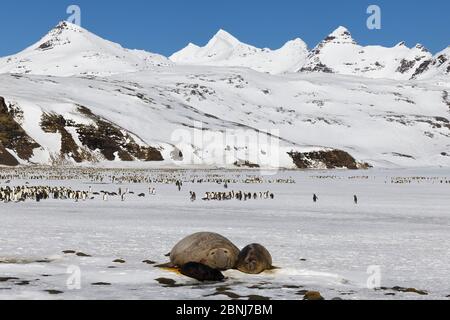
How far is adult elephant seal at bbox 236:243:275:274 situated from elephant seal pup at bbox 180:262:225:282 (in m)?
1.03

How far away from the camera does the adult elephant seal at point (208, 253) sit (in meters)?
16.0

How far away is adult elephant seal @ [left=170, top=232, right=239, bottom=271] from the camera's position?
16.0m

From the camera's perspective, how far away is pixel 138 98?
185 metres

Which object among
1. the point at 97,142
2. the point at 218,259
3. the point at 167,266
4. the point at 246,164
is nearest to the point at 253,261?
the point at 218,259

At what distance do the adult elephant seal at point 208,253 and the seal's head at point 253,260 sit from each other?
8.4 inches

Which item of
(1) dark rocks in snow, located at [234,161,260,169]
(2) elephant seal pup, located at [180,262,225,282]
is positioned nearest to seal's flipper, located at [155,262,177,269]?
(2) elephant seal pup, located at [180,262,225,282]

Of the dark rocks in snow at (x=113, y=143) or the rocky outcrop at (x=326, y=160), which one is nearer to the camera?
the dark rocks in snow at (x=113, y=143)

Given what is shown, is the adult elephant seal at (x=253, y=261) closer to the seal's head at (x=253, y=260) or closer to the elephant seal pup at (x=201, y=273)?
the seal's head at (x=253, y=260)

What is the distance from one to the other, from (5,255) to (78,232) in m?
6.33

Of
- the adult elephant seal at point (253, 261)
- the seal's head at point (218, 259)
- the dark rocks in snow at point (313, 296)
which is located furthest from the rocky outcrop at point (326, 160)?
the dark rocks in snow at point (313, 296)

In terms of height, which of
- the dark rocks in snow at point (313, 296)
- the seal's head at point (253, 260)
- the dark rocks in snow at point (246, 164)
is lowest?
the dark rocks in snow at point (313, 296)

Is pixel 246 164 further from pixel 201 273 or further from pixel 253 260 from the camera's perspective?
pixel 201 273
